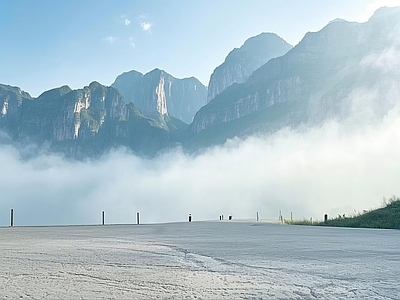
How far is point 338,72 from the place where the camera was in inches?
6649

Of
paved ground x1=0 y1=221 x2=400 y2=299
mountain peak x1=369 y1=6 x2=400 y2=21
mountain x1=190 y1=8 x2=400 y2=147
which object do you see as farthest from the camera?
mountain peak x1=369 y1=6 x2=400 y2=21

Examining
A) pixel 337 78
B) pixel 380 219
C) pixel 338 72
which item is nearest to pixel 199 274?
pixel 380 219

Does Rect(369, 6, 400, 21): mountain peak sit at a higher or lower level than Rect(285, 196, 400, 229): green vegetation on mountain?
higher

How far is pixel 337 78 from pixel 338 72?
3.66 m

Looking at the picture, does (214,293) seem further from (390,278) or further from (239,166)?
(239,166)

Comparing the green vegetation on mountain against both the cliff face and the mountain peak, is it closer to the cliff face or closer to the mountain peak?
the cliff face

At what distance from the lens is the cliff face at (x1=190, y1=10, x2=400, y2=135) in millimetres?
149125

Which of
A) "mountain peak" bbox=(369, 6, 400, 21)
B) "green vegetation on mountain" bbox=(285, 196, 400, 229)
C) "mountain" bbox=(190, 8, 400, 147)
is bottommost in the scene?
"green vegetation on mountain" bbox=(285, 196, 400, 229)

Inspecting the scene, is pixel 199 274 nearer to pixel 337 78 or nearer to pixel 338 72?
pixel 337 78

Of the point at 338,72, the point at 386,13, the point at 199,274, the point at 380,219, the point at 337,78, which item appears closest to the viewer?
the point at 199,274

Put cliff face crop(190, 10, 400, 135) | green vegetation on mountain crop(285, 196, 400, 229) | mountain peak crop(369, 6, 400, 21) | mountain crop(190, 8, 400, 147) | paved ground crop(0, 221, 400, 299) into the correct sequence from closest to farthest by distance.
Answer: paved ground crop(0, 221, 400, 299), green vegetation on mountain crop(285, 196, 400, 229), mountain crop(190, 8, 400, 147), cliff face crop(190, 10, 400, 135), mountain peak crop(369, 6, 400, 21)

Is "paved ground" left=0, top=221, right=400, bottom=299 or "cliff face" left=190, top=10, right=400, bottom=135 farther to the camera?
"cliff face" left=190, top=10, right=400, bottom=135

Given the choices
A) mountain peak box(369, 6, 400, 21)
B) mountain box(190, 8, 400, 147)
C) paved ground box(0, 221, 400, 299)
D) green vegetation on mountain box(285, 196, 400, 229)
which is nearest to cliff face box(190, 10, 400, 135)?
mountain box(190, 8, 400, 147)

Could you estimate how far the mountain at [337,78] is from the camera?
148m
